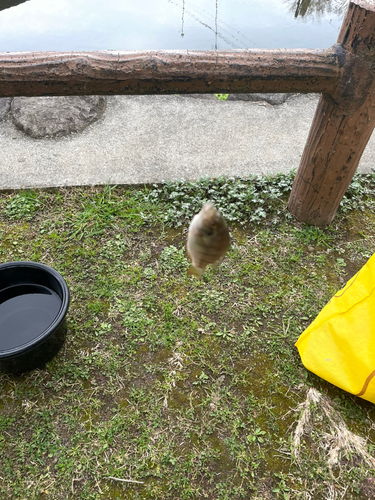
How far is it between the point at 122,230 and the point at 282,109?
264cm

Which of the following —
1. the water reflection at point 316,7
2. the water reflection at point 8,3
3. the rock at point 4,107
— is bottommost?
the rock at point 4,107

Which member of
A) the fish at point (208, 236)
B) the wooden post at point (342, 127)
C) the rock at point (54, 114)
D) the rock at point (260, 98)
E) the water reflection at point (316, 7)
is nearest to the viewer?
the fish at point (208, 236)

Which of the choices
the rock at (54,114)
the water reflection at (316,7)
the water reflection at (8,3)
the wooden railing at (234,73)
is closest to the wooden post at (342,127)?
the wooden railing at (234,73)

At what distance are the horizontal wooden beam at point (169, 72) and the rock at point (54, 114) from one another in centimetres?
195

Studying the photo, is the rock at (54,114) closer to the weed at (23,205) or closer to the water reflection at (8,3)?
the weed at (23,205)

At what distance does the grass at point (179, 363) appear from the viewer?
1.88 meters

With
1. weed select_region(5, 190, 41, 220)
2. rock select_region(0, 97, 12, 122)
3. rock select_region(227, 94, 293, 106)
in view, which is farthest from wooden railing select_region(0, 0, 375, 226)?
rock select_region(0, 97, 12, 122)

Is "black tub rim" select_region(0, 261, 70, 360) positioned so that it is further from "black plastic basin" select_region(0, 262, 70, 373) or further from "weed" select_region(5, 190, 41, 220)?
"weed" select_region(5, 190, 41, 220)

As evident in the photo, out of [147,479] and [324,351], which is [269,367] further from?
[147,479]

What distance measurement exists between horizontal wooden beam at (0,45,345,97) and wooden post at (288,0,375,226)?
0.09m

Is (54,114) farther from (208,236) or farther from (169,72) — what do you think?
(208,236)

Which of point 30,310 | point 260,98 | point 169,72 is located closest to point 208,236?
point 169,72

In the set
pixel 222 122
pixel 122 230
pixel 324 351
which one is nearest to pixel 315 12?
pixel 222 122

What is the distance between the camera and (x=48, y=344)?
2.07 metres
